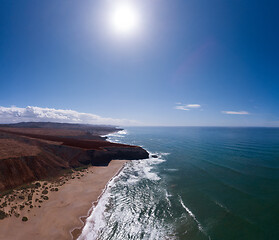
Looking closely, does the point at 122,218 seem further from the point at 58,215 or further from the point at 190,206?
the point at 190,206

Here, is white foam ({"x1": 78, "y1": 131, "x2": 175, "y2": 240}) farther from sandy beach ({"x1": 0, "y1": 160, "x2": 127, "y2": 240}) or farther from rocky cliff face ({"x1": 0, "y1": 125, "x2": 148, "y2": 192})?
rocky cliff face ({"x1": 0, "y1": 125, "x2": 148, "y2": 192})

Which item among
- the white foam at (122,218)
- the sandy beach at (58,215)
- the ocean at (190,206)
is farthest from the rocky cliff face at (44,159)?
the white foam at (122,218)

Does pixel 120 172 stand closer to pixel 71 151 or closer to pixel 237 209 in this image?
pixel 71 151

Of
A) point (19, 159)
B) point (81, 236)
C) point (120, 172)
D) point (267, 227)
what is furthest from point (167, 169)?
point (19, 159)

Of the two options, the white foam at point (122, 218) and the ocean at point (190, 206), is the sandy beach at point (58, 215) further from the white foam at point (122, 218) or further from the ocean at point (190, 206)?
the ocean at point (190, 206)

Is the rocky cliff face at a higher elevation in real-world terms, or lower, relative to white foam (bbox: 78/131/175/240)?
higher

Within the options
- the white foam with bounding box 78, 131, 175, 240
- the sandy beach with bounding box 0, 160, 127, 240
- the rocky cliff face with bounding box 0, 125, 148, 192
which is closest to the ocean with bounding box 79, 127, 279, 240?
the white foam with bounding box 78, 131, 175, 240
